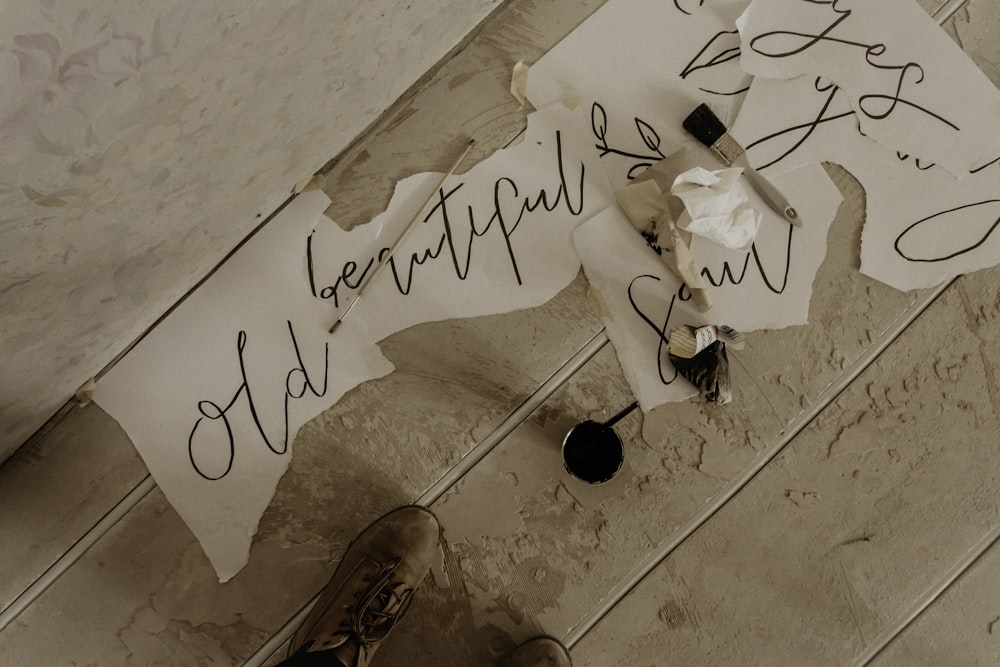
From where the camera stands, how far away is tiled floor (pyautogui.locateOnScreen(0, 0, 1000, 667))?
0.80 m

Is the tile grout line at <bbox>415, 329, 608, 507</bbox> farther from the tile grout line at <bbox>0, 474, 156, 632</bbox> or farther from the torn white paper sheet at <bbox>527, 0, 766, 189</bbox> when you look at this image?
the tile grout line at <bbox>0, 474, 156, 632</bbox>

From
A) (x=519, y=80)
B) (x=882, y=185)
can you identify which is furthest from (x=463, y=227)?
(x=882, y=185)

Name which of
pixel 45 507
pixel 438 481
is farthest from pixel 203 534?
pixel 438 481

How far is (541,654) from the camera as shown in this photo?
2.55ft

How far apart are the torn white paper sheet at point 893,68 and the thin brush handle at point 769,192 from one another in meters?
0.12

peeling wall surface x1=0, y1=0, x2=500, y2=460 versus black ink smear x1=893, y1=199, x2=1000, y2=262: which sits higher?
peeling wall surface x1=0, y1=0, x2=500, y2=460

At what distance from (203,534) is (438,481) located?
306 millimetres

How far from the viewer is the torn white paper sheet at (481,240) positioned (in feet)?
2.63

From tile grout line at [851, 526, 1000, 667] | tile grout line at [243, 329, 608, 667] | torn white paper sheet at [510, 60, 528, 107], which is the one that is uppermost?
torn white paper sheet at [510, 60, 528, 107]

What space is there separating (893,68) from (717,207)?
0.30 meters

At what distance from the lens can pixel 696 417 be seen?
31.6 inches

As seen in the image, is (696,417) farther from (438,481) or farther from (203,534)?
(203,534)

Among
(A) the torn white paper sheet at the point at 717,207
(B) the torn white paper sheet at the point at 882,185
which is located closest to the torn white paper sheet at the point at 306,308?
(A) the torn white paper sheet at the point at 717,207

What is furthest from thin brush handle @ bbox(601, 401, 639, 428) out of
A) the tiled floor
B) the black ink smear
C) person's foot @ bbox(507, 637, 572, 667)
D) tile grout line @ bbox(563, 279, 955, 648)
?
the black ink smear
